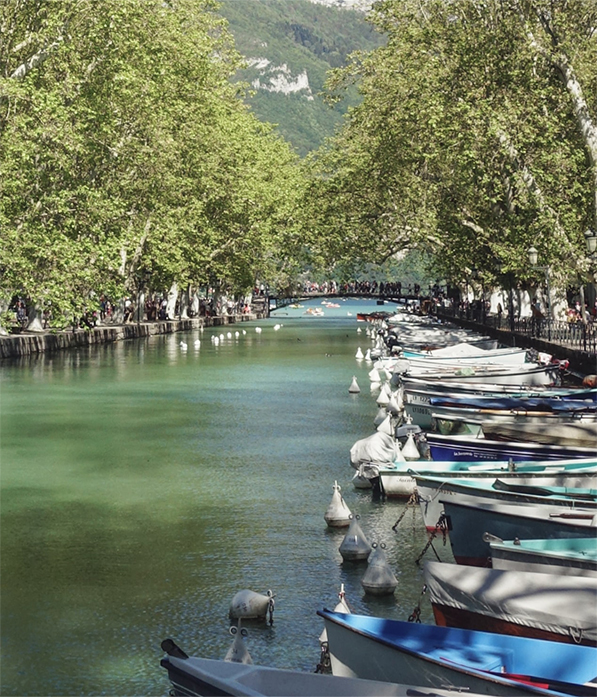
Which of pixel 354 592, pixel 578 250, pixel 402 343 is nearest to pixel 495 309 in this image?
pixel 402 343

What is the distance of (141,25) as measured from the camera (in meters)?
51.0

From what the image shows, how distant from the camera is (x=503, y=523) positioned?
10.8 m

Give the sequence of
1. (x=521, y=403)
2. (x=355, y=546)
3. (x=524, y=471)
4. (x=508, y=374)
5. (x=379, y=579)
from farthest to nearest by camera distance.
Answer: (x=508, y=374) → (x=521, y=403) → (x=524, y=471) → (x=355, y=546) → (x=379, y=579)

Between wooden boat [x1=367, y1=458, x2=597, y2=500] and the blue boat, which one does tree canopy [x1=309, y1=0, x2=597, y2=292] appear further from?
wooden boat [x1=367, y1=458, x2=597, y2=500]

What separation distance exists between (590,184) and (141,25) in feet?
69.2

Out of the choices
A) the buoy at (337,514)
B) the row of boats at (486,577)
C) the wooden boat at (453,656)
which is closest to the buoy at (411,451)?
the row of boats at (486,577)

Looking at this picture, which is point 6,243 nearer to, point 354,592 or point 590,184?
point 590,184

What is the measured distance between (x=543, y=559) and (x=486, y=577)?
0.72m

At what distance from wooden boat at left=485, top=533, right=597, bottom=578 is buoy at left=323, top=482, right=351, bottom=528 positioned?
5.77 meters

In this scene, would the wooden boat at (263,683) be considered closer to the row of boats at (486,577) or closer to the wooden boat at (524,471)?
the row of boats at (486,577)

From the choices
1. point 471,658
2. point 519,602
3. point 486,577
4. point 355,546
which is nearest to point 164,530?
point 355,546

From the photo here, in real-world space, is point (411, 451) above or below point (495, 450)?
below

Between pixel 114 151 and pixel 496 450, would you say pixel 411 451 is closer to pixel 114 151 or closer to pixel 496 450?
pixel 496 450

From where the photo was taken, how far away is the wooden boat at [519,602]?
25.6 ft
